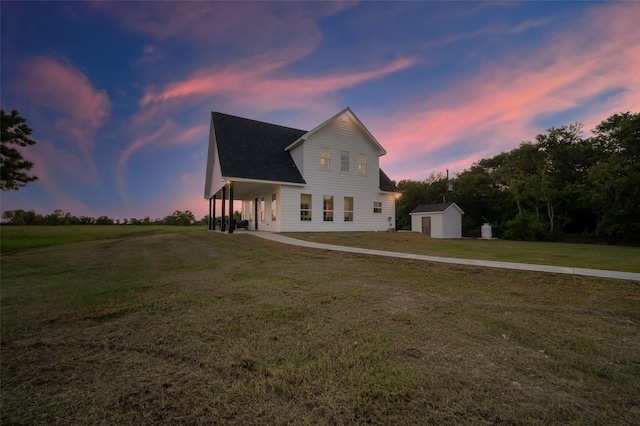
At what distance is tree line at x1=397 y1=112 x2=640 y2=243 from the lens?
18.7 m

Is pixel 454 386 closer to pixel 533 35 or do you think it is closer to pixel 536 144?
pixel 533 35

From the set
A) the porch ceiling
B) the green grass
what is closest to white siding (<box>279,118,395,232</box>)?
the porch ceiling

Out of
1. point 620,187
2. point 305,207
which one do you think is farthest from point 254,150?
point 620,187

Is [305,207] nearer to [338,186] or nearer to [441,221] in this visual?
[338,186]

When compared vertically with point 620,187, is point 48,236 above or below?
below

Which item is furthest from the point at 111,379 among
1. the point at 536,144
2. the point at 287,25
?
the point at 536,144

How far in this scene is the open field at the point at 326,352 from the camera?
71.6 inches

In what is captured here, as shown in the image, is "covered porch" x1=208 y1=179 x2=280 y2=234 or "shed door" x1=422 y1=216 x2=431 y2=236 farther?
"shed door" x1=422 y1=216 x2=431 y2=236

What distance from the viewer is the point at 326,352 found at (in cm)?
258

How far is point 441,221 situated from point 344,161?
9.00 meters

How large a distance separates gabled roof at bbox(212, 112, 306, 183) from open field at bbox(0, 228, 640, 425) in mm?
10109

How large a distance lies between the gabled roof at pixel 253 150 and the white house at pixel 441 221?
11302 millimetres

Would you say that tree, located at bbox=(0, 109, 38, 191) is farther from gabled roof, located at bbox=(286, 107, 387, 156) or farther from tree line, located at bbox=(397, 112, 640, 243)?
tree line, located at bbox=(397, 112, 640, 243)

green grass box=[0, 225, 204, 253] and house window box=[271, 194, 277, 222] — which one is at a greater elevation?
house window box=[271, 194, 277, 222]
